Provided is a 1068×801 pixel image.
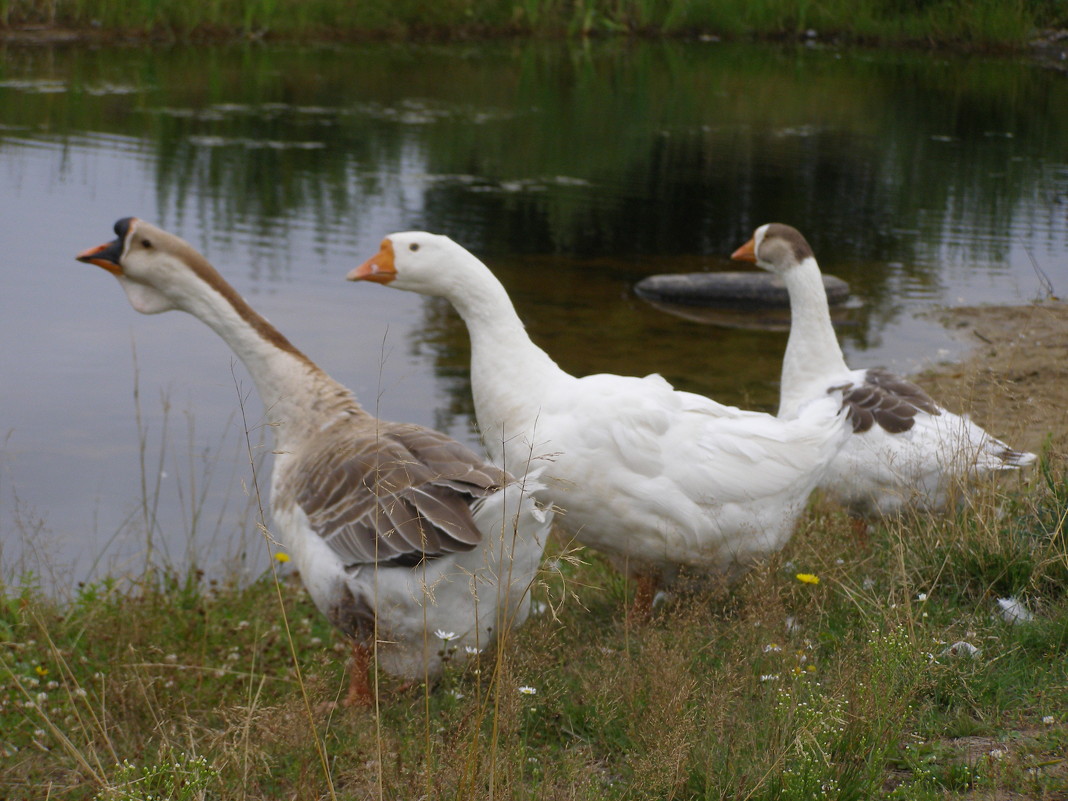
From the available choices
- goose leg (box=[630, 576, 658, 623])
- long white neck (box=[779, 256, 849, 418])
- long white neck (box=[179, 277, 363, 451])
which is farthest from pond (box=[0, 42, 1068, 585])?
long white neck (box=[779, 256, 849, 418])

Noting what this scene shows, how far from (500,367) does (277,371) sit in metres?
0.89

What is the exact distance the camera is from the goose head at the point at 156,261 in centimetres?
460

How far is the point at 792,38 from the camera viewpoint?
32.9 meters

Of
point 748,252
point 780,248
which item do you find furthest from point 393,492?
point 748,252

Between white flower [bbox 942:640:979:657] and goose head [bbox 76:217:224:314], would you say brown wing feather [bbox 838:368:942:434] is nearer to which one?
white flower [bbox 942:640:979:657]

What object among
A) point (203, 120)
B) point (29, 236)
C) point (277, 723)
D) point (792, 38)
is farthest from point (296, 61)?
point (277, 723)

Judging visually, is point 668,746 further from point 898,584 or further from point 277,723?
point 898,584

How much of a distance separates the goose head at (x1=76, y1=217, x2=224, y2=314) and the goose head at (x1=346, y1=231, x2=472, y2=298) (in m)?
0.63

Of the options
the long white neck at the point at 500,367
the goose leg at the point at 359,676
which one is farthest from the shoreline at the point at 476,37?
the goose leg at the point at 359,676

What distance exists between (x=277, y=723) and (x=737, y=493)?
6.90 ft

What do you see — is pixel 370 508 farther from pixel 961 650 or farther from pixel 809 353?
pixel 809 353

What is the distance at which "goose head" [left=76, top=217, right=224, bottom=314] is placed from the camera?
15.1 feet

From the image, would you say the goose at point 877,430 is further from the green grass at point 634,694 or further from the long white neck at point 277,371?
the long white neck at point 277,371

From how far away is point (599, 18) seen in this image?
104ft
